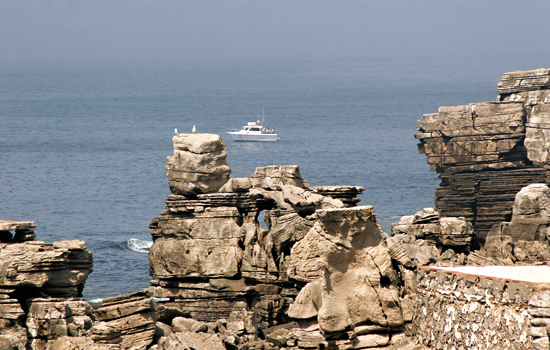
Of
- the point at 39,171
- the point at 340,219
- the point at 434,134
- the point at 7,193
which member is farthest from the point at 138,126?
the point at 340,219

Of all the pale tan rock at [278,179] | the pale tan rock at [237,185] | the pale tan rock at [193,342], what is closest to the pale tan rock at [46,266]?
the pale tan rock at [193,342]

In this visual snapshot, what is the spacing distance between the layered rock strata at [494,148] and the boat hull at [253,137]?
98.3m

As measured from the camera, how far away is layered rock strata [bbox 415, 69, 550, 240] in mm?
62719

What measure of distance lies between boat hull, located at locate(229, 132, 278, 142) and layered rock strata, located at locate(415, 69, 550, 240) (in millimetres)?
98274

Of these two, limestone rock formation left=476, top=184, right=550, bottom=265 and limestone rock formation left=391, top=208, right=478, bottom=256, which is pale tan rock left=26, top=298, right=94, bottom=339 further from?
limestone rock formation left=476, top=184, right=550, bottom=265

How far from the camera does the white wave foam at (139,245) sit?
79562 millimetres

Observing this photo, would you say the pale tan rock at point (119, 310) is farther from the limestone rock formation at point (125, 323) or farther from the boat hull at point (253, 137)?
the boat hull at point (253, 137)

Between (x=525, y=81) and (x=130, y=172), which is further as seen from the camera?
(x=130, y=172)

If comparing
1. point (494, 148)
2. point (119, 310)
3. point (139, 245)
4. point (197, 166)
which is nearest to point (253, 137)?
point (139, 245)

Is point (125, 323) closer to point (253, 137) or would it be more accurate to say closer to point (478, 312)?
point (478, 312)

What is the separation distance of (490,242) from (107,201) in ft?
269

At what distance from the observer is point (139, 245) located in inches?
3223

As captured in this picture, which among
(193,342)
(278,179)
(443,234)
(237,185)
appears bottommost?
(193,342)

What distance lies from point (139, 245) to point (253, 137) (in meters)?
87.5
